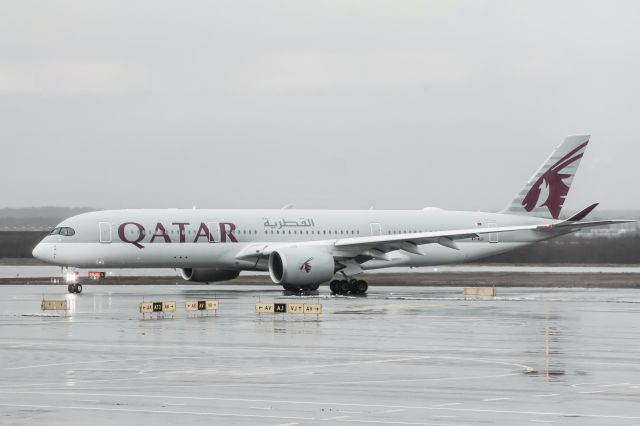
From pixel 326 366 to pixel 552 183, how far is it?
4850 centimetres

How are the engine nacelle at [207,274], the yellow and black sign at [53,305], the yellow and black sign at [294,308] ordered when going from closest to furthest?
1. the yellow and black sign at [294,308]
2. the yellow and black sign at [53,305]
3. the engine nacelle at [207,274]

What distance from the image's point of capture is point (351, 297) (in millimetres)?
57281

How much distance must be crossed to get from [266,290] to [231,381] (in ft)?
134

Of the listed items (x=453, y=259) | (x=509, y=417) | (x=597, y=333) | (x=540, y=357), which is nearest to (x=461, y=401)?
(x=509, y=417)

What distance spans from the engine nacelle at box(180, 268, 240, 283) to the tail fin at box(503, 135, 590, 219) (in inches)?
677

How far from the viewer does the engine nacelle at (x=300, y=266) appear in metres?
58.4

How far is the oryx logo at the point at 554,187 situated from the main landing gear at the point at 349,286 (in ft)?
50.3

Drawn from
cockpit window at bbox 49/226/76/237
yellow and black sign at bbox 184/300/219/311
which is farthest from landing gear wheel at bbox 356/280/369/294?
yellow and black sign at bbox 184/300/219/311

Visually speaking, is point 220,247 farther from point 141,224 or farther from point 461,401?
point 461,401

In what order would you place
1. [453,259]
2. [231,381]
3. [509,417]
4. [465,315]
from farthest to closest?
[453,259] → [465,315] → [231,381] → [509,417]

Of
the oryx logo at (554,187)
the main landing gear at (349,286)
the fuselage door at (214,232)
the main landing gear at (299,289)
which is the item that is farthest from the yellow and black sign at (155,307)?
the oryx logo at (554,187)

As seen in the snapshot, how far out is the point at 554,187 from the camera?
7200cm

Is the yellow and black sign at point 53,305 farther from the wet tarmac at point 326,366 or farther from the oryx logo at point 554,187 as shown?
the oryx logo at point 554,187

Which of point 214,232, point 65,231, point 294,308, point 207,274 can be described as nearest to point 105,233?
point 65,231
